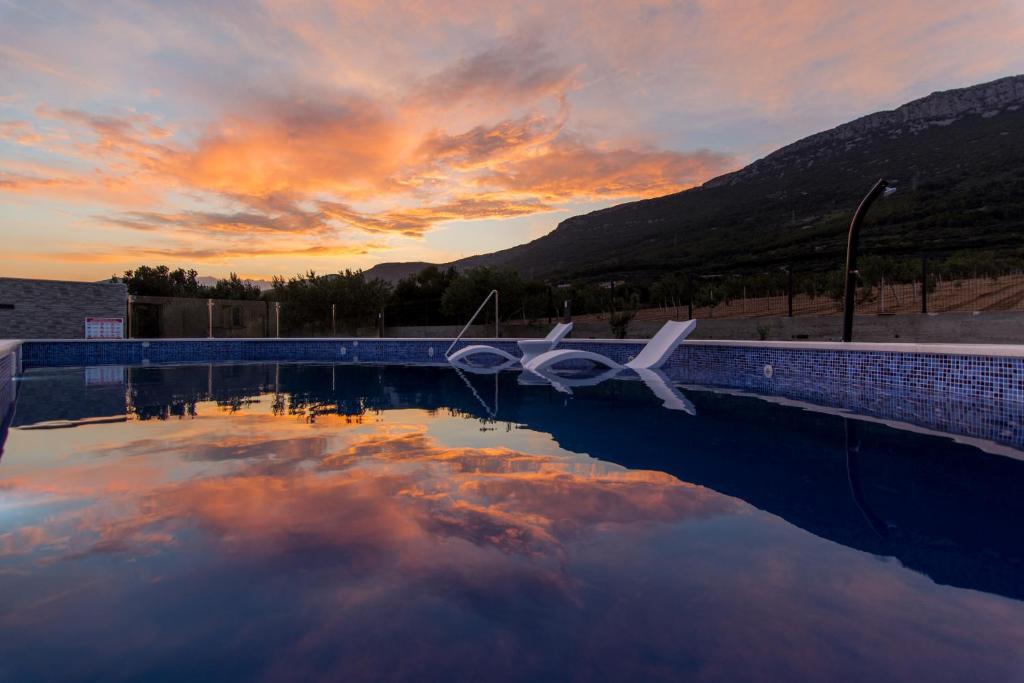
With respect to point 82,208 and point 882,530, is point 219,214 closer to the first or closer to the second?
point 82,208

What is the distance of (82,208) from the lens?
17.6 meters

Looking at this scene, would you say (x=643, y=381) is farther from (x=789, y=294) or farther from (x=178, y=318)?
(x=178, y=318)

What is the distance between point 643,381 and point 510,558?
301 inches

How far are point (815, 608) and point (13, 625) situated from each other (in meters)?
2.59

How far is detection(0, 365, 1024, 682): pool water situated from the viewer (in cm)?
165

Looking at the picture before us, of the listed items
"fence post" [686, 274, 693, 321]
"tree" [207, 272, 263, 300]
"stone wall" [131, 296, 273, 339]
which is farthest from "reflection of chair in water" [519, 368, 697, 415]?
"tree" [207, 272, 263, 300]

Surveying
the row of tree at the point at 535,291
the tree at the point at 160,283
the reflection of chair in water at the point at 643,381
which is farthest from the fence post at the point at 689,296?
the tree at the point at 160,283

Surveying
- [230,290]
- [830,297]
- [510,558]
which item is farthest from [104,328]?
[230,290]

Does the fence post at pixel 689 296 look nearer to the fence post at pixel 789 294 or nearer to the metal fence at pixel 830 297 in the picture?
the metal fence at pixel 830 297

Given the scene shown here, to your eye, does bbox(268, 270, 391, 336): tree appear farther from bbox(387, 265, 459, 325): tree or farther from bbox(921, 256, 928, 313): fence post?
bbox(921, 256, 928, 313): fence post

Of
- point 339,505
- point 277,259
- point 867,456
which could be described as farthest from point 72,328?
point 867,456

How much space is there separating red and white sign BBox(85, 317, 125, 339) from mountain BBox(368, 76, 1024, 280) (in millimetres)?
37531

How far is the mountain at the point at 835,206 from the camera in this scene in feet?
140

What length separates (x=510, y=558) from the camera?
235cm
